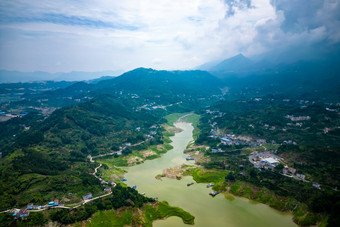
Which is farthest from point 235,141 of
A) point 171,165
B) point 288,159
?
point 171,165

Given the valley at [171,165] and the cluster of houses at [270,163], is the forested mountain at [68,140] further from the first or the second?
the cluster of houses at [270,163]

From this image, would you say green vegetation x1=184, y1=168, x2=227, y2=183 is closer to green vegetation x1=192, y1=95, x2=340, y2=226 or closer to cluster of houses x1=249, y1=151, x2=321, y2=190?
green vegetation x1=192, y1=95, x2=340, y2=226

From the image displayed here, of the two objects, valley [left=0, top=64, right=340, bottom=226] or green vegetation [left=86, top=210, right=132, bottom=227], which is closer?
green vegetation [left=86, top=210, right=132, bottom=227]

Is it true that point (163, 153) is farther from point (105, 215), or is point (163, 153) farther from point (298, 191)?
point (298, 191)

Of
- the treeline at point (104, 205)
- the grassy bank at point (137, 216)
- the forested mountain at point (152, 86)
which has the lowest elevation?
the grassy bank at point (137, 216)

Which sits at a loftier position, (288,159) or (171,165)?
(288,159)

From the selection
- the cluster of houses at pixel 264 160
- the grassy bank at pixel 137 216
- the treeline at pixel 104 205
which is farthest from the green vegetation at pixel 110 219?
the cluster of houses at pixel 264 160

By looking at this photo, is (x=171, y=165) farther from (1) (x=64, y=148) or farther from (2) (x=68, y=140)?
(2) (x=68, y=140)

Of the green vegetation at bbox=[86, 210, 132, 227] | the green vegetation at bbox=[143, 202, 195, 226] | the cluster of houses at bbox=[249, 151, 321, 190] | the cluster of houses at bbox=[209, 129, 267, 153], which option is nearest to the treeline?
the green vegetation at bbox=[86, 210, 132, 227]
